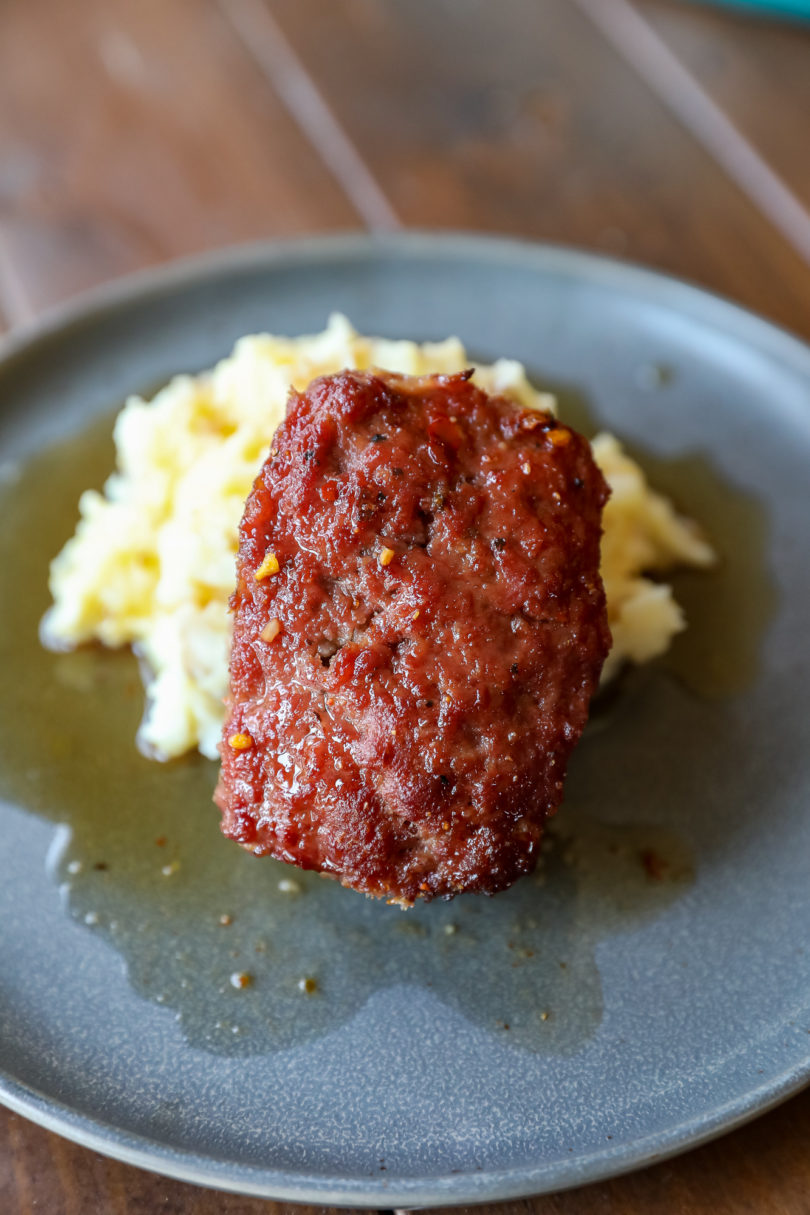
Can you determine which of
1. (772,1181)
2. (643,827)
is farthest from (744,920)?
(772,1181)

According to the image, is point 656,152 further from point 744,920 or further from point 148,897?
point 148,897

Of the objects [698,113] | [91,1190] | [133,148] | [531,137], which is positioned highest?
[698,113]

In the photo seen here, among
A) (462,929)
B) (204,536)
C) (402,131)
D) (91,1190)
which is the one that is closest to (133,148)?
(402,131)

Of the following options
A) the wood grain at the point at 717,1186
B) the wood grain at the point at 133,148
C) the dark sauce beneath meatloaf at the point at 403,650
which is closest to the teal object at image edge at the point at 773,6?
the wood grain at the point at 133,148

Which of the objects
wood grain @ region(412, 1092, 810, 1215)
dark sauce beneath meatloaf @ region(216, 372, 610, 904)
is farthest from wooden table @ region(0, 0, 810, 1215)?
wood grain @ region(412, 1092, 810, 1215)

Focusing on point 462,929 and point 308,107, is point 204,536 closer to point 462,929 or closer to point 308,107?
point 462,929

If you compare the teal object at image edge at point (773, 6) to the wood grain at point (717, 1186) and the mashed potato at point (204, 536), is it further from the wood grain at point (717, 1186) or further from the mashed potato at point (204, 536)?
the wood grain at point (717, 1186)
